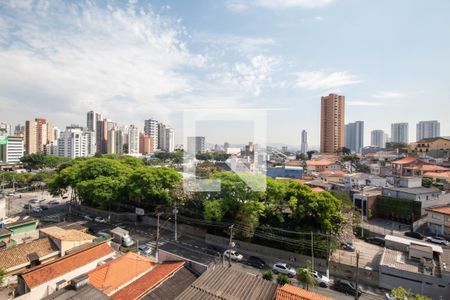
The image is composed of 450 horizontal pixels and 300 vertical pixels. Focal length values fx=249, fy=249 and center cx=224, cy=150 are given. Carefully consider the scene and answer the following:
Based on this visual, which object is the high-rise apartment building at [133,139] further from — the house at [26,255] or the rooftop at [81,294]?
the rooftop at [81,294]

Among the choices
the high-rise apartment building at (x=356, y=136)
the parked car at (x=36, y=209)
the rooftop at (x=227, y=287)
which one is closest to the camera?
the rooftop at (x=227, y=287)

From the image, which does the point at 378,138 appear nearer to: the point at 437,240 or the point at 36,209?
the point at 437,240

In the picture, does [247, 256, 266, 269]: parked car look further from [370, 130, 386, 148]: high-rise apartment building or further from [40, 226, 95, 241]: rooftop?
[370, 130, 386, 148]: high-rise apartment building

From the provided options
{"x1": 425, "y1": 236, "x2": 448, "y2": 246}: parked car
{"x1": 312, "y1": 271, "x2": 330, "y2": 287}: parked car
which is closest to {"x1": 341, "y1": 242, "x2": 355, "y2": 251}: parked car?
{"x1": 312, "y1": 271, "x2": 330, "y2": 287}: parked car

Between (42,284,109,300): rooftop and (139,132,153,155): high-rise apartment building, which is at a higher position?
(139,132,153,155): high-rise apartment building

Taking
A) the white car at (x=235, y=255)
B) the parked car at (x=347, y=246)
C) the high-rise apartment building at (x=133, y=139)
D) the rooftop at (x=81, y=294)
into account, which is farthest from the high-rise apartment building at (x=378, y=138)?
the rooftop at (x=81, y=294)

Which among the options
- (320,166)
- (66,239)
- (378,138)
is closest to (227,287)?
(66,239)
